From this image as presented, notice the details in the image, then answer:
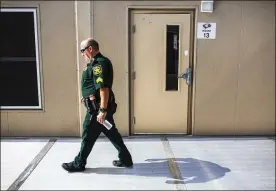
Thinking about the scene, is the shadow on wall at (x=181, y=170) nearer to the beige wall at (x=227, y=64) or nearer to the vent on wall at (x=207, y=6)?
the beige wall at (x=227, y=64)

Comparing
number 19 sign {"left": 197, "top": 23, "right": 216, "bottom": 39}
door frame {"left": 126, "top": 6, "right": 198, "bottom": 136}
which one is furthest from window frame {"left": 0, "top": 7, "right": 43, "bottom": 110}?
number 19 sign {"left": 197, "top": 23, "right": 216, "bottom": 39}

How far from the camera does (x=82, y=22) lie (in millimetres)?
5523

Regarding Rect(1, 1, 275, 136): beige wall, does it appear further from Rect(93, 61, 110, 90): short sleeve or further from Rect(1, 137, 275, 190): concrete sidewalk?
Rect(93, 61, 110, 90): short sleeve

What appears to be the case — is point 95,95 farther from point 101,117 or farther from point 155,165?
point 155,165

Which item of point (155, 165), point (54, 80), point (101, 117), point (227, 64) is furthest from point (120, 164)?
point (227, 64)

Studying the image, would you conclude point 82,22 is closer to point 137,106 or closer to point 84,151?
point 137,106

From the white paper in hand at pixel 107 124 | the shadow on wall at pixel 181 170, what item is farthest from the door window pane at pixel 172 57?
the white paper in hand at pixel 107 124

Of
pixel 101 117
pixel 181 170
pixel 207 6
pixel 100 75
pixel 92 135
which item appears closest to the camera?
pixel 100 75

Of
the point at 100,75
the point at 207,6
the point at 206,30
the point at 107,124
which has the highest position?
the point at 207,6

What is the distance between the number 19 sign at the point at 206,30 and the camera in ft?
18.4

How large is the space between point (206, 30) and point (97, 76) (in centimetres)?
247

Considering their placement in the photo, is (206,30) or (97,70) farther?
(206,30)

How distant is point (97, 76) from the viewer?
13.3 ft

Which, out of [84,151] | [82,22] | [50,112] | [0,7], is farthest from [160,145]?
[0,7]
